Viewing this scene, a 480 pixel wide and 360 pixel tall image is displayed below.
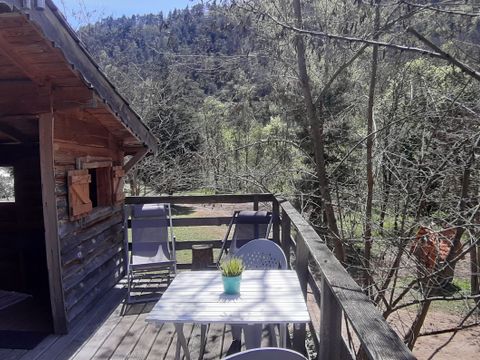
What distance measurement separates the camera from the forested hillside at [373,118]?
3.76 m

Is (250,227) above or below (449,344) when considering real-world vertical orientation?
above

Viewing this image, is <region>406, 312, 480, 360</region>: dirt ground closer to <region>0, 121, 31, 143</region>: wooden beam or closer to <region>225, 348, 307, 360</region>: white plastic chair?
<region>225, 348, 307, 360</region>: white plastic chair

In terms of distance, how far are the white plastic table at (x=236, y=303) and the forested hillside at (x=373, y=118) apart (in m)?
1.47

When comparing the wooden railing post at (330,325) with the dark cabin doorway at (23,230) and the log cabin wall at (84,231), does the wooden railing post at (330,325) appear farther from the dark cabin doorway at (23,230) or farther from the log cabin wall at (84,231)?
→ the dark cabin doorway at (23,230)

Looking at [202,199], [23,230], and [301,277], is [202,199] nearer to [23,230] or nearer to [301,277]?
[23,230]

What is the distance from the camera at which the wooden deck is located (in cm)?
325

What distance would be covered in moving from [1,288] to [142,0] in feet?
22.3

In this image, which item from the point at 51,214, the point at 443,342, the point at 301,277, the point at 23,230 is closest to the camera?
the point at 301,277

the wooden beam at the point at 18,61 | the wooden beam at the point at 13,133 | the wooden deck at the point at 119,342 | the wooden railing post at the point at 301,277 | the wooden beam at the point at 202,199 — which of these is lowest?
the wooden deck at the point at 119,342

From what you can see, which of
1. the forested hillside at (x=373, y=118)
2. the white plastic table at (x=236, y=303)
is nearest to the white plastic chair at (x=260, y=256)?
the white plastic table at (x=236, y=303)

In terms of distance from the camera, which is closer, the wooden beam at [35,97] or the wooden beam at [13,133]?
the wooden beam at [35,97]

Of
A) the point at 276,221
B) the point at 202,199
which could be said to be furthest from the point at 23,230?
the point at 276,221

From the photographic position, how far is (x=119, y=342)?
3.50 m

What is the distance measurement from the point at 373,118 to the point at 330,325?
4.00 m
